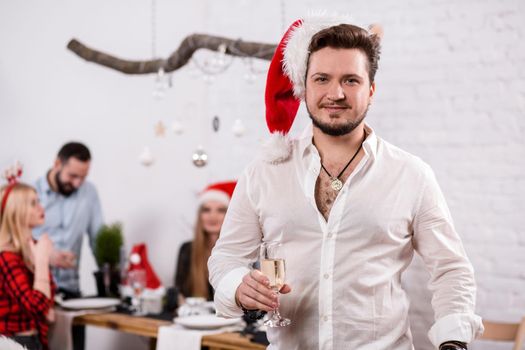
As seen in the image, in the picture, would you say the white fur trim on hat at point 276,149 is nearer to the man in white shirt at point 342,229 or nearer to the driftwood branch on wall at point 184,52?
the man in white shirt at point 342,229

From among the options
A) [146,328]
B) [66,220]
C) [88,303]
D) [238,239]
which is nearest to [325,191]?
[238,239]

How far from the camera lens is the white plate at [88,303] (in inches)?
141

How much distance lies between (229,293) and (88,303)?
6.72 feet

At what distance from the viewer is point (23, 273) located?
320 cm

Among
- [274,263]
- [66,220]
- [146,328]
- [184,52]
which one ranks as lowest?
[146,328]

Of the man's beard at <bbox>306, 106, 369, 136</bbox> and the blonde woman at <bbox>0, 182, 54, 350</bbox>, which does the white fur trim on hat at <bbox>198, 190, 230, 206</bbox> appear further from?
the man's beard at <bbox>306, 106, 369, 136</bbox>

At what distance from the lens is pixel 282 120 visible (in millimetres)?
2084

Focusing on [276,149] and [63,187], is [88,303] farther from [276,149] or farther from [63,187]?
[276,149]

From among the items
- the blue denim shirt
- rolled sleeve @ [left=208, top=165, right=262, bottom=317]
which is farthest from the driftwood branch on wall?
rolled sleeve @ [left=208, top=165, right=262, bottom=317]

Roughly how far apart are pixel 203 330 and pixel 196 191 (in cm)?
175

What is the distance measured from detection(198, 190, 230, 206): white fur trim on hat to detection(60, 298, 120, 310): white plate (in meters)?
0.72

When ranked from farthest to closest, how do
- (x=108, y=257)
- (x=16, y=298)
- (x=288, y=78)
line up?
(x=108, y=257)
(x=16, y=298)
(x=288, y=78)

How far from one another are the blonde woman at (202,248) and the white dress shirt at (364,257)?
1.88 metres

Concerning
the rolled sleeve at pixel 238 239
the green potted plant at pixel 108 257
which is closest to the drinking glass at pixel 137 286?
the green potted plant at pixel 108 257
